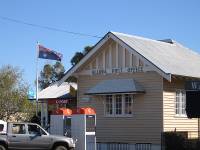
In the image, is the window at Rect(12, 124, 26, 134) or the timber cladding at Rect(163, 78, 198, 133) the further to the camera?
the timber cladding at Rect(163, 78, 198, 133)

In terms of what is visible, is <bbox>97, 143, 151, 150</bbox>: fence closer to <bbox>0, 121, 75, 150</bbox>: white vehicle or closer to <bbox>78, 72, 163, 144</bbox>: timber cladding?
<bbox>78, 72, 163, 144</bbox>: timber cladding

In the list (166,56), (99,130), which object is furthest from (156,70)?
(99,130)

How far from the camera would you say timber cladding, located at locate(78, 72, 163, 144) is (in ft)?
90.0

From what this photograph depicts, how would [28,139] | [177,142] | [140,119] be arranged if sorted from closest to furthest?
[28,139] → [177,142] → [140,119]

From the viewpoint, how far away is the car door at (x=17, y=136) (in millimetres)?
22844

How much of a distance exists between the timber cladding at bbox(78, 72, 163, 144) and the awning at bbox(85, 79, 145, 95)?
1.08 feet

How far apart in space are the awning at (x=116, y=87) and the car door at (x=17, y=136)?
21.5 feet

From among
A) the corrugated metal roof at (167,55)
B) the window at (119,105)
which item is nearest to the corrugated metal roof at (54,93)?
the corrugated metal roof at (167,55)

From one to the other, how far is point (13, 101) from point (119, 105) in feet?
31.2

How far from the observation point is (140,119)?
1102 inches

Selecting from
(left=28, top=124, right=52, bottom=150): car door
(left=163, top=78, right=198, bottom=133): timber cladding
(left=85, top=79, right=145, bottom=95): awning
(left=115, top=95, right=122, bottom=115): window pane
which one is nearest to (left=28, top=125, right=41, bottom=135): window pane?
(left=28, top=124, right=52, bottom=150): car door

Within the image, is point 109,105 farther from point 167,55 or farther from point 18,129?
point 18,129

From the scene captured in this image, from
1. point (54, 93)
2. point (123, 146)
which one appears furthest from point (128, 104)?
point (54, 93)

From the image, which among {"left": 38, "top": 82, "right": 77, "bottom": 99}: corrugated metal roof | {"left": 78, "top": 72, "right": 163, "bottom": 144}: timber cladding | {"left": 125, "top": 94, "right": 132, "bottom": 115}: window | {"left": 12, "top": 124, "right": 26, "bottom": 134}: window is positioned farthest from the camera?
{"left": 38, "top": 82, "right": 77, "bottom": 99}: corrugated metal roof
